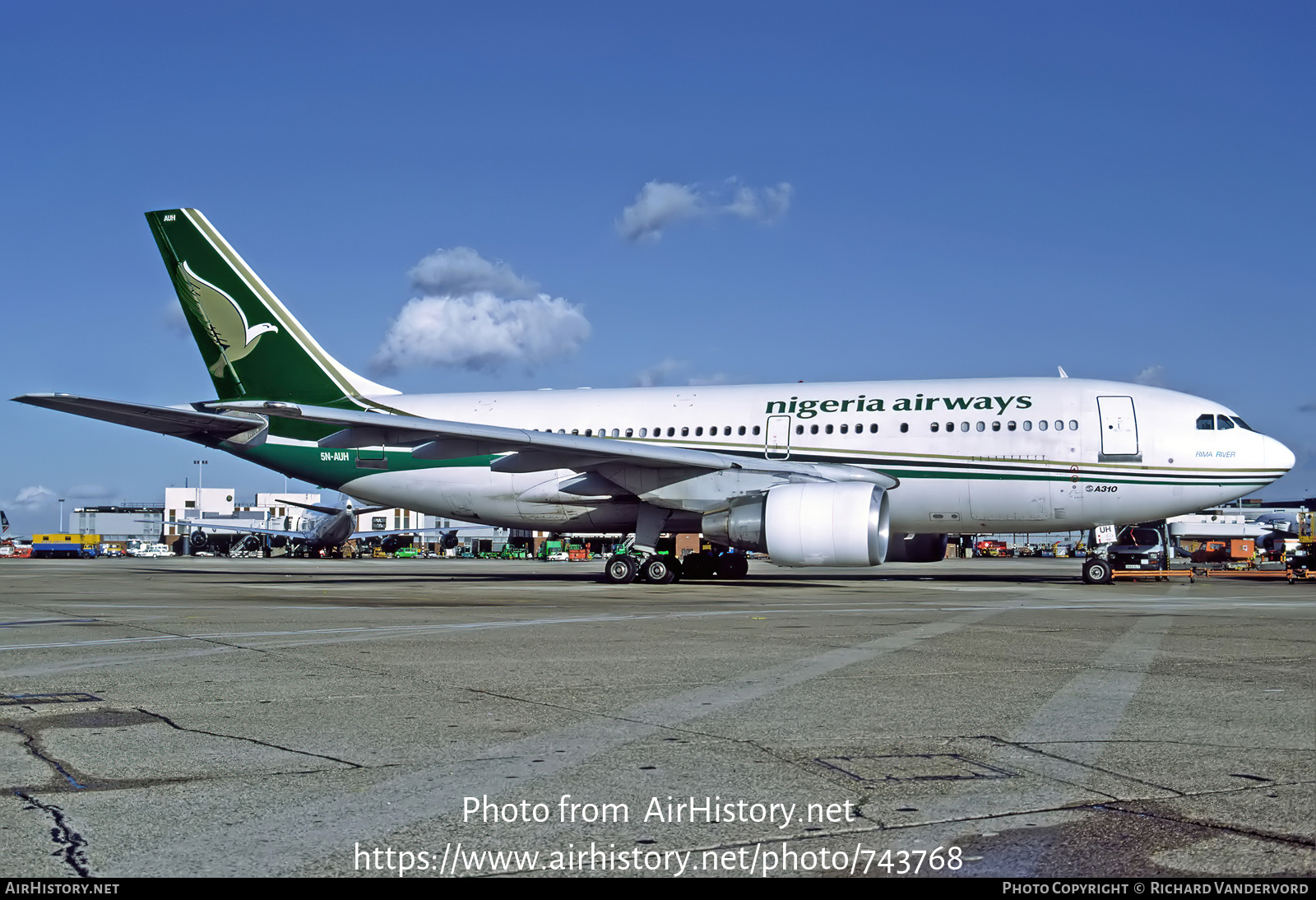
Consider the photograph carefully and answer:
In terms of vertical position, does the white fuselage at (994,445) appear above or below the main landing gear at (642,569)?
above

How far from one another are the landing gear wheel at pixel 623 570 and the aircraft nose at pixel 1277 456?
11.6 m

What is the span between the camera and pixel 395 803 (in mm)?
3625

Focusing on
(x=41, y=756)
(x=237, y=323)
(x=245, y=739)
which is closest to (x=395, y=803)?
(x=245, y=739)

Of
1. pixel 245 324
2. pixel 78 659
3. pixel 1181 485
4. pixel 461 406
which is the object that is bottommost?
pixel 78 659

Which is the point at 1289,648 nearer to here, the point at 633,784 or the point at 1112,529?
the point at 633,784

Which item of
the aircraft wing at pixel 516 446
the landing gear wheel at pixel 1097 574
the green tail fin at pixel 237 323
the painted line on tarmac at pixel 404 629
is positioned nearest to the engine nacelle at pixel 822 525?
the aircraft wing at pixel 516 446

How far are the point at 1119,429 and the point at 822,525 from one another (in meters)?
6.31

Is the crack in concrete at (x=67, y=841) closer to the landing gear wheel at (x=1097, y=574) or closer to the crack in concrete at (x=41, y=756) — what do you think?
the crack in concrete at (x=41, y=756)

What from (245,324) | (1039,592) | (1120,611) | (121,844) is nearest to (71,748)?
(121,844)

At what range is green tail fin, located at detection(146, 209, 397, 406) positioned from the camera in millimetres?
23281

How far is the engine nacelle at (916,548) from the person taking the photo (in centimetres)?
2261

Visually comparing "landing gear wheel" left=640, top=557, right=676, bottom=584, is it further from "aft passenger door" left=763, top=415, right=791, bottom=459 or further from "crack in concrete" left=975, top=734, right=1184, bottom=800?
"crack in concrete" left=975, top=734, right=1184, bottom=800
